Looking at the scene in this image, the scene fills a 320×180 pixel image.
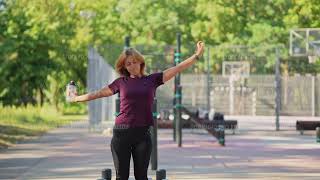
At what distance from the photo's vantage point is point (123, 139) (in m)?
8.62

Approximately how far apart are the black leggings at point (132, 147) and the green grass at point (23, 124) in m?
12.6

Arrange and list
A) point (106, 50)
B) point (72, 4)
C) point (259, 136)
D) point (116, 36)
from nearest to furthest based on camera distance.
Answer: point (259, 136) → point (106, 50) → point (116, 36) → point (72, 4)

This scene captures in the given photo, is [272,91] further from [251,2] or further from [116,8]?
[116,8]

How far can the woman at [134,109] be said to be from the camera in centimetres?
858

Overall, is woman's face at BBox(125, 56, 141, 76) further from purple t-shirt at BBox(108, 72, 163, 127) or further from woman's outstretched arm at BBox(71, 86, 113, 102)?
woman's outstretched arm at BBox(71, 86, 113, 102)

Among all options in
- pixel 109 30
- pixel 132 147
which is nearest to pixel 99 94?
pixel 132 147

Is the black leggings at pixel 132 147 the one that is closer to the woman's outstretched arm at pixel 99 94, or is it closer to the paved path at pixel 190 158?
the woman's outstretched arm at pixel 99 94

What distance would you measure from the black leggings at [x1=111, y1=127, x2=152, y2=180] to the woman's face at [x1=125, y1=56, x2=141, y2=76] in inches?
20.8

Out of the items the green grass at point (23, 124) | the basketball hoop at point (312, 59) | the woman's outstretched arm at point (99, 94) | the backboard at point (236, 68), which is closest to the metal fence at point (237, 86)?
the backboard at point (236, 68)

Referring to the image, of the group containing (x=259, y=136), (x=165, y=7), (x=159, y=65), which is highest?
(x=165, y=7)

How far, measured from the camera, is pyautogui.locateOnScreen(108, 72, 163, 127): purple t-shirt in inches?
338

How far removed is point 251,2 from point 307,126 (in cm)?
2004

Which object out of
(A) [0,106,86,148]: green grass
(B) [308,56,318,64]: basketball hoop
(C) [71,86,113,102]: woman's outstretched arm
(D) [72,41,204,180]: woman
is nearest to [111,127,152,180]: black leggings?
(D) [72,41,204,180]: woman

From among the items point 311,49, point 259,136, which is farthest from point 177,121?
point 311,49
